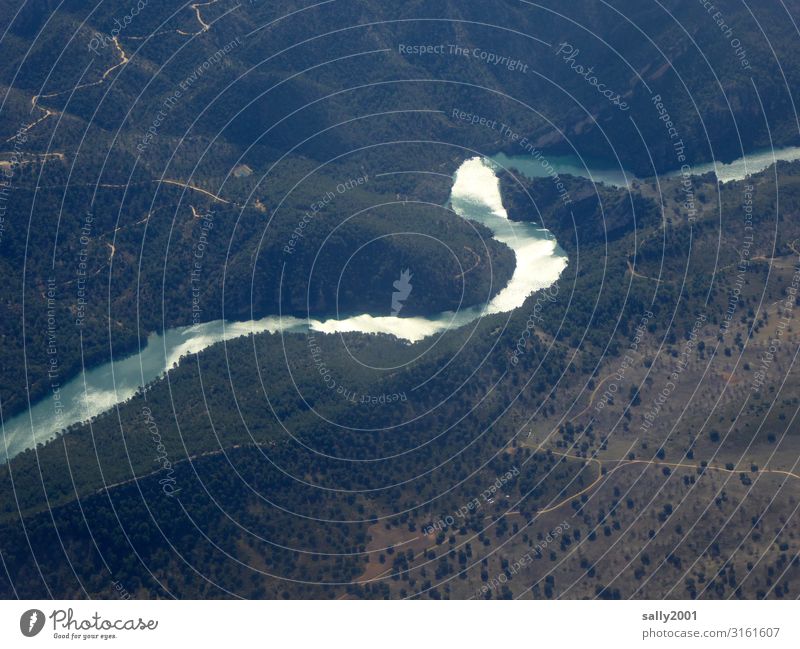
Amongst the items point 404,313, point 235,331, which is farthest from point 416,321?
point 235,331

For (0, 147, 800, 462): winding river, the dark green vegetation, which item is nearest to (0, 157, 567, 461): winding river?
(0, 147, 800, 462): winding river

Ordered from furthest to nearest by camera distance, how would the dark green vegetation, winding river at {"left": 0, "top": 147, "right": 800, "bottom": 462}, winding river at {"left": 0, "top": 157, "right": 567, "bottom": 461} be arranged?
winding river at {"left": 0, "top": 147, "right": 800, "bottom": 462} < winding river at {"left": 0, "top": 157, "right": 567, "bottom": 461} < the dark green vegetation

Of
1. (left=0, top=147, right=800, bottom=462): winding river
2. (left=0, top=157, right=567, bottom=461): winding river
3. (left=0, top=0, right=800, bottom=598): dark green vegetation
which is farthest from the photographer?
(left=0, top=147, right=800, bottom=462): winding river

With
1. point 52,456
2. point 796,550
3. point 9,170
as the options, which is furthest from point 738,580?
point 9,170

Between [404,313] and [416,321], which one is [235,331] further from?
[416,321]

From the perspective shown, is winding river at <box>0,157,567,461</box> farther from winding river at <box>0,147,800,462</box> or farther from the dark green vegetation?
the dark green vegetation

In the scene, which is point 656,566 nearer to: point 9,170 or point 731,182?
point 731,182
